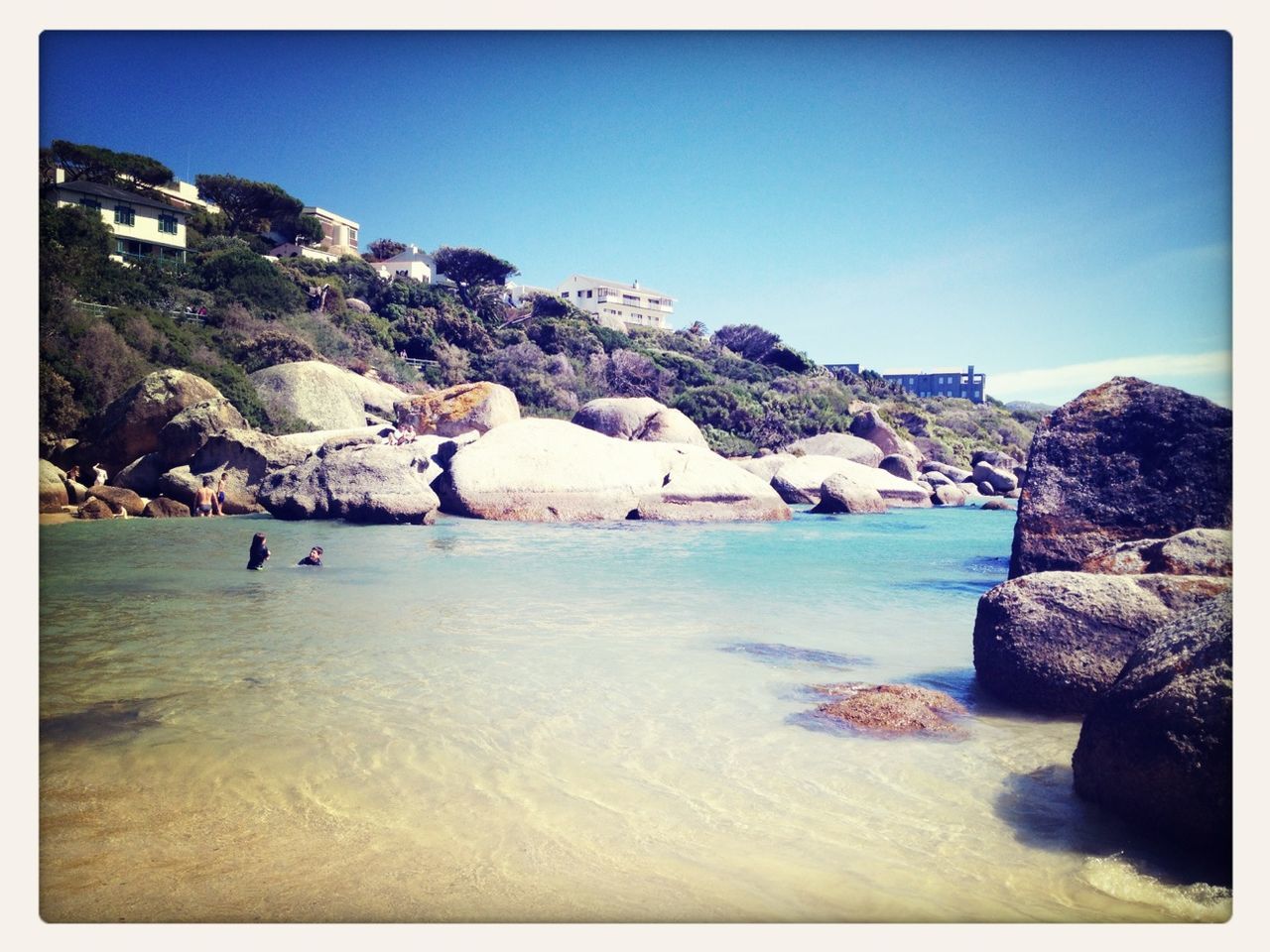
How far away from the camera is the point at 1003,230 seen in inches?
166

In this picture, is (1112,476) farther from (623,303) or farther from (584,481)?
(623,303)

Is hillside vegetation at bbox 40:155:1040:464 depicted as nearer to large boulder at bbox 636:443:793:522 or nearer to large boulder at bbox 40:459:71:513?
large boulder at bbox 40:459:71:513

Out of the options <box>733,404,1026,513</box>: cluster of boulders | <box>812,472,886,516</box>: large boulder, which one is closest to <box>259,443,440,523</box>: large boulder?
<box>812,472,886,516</box>: large boulder

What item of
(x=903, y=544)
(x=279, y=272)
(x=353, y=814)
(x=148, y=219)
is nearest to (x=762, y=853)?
(x=353, y=814)

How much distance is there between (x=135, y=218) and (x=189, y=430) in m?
5.09

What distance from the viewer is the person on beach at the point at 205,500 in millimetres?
11281

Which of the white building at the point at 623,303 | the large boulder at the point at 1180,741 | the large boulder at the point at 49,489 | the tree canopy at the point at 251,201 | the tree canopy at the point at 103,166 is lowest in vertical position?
the large boulder at the point at 1180,741

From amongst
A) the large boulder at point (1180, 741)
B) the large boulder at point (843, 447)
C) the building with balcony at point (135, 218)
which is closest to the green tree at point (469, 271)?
the building with balcony at point (135, 218)

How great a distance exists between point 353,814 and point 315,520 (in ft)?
28.5

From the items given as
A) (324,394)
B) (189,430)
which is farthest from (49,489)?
(324,394)

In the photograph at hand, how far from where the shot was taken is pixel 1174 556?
3639 mm

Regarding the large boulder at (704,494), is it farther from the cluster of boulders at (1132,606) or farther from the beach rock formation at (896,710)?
the beach rock formation at (896,710)

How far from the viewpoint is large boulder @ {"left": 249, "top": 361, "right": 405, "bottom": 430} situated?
539 inches

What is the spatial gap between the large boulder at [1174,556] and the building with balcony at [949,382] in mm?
1358
